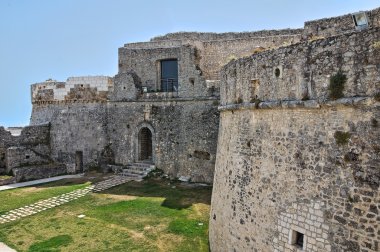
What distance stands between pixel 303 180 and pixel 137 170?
1212cm

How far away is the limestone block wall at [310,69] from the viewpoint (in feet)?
17.1

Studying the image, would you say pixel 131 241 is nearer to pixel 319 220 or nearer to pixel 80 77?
pixel 319 220

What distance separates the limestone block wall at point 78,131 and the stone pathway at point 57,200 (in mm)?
3216

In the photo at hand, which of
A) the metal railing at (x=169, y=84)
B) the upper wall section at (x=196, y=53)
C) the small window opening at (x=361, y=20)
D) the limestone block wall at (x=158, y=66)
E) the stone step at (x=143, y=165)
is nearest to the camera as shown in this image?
the small window opening at (x=361, y=20)

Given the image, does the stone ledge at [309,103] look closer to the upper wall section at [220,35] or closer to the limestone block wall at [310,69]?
the limestone block wall at [310,69]

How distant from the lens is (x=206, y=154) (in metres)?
15.2

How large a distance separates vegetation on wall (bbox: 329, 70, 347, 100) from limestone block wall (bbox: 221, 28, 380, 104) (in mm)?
63

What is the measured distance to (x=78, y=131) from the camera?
63.9 ft

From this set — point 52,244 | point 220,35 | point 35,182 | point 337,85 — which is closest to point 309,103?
point 337,85

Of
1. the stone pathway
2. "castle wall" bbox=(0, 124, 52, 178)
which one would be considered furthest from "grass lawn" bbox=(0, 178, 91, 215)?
"castle wall" bbox=(0, 124, 52, 178)

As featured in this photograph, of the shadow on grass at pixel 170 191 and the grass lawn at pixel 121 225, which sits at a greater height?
the shadow on grass at pixel 170 191

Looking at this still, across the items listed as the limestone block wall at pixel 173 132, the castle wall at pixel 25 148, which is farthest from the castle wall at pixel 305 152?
the castle wall at pixel 25 148

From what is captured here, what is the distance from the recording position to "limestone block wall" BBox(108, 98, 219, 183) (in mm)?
15234

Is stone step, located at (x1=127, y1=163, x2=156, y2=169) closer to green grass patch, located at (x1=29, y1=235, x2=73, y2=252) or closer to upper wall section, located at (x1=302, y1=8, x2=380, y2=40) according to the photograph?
green grass patch, located at (x1=29, y1=235, x2=73, y2=252)
